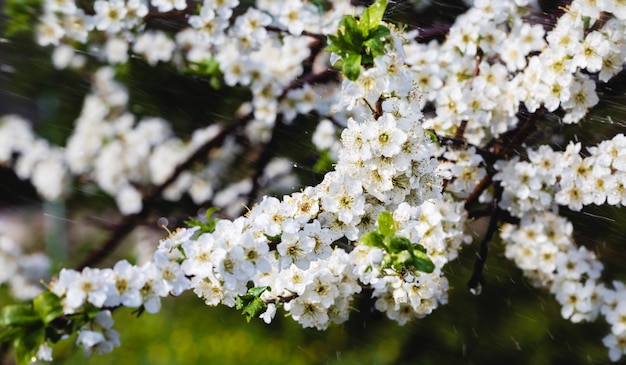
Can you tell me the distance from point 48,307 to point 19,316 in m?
0.04

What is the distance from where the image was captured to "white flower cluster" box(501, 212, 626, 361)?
181 centimetres

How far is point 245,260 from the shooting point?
113cm

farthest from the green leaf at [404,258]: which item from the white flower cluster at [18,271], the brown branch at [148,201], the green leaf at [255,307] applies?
the white flower cluster at [18,271]

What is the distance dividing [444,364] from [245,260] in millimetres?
2066

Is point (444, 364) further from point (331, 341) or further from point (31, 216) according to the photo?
point (31, 216)

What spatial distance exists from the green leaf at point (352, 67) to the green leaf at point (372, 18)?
0.13 feet

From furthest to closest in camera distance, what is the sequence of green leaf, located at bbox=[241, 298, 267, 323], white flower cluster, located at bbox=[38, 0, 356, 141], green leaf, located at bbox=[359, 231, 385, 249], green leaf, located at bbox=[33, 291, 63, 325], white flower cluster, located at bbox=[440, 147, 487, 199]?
white flower cluster, located at bbox=[38, 0, 356, 141]
white flower cluster, located at bbox=[440, 147, 487, 199]
green leaf, located at bbox=[241, 298, 267, 323]
green leaf, located at bbox=[359, 231, 385, 249]
green leaf, located at bbox=[33, 291, 63, 325]

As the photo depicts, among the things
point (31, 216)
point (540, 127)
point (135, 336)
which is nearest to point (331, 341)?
point (135, 336)

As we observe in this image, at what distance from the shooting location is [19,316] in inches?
39.0

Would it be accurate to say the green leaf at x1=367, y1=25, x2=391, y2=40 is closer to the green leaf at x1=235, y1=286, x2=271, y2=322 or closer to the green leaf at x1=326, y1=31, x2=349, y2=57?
the green leaf at x1=326, y1=31, x2=349, y2=57

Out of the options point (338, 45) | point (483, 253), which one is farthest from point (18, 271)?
point (338, 45)

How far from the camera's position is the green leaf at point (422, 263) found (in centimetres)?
103

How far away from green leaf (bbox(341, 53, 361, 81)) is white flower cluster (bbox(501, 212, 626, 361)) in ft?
2.90

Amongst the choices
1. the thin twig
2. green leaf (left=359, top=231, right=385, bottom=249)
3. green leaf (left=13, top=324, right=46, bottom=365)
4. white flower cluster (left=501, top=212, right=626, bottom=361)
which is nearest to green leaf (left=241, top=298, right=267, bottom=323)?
green leaf (left=359, top=231, right=385, bottom=249)
